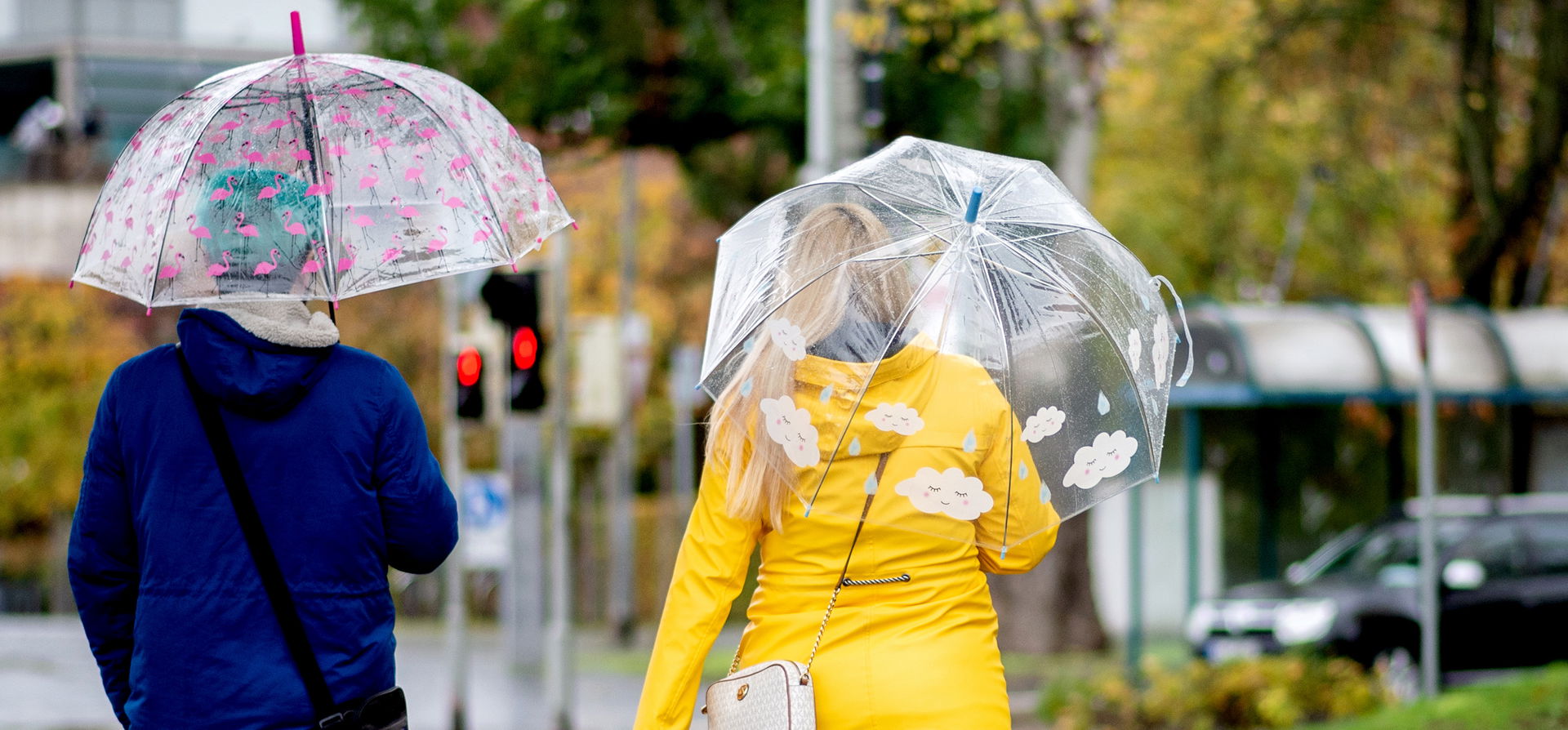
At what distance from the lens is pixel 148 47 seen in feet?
123

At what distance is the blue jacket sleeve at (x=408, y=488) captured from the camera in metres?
3.25

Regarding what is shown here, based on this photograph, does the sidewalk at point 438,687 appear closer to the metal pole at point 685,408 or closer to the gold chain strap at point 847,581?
the metal pole at point 685,408

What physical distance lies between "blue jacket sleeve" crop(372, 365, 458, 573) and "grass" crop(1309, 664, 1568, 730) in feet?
21.3

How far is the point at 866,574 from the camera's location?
3322 millimetres

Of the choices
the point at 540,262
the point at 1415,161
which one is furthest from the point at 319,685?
the point at 1415,161

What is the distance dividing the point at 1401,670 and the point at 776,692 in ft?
36.7

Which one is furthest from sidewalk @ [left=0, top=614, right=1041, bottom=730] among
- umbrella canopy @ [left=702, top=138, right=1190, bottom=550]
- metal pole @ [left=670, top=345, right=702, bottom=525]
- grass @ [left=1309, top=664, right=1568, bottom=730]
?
umbrella canopy @ [left=702, top=138, right=1190, bottom=550]

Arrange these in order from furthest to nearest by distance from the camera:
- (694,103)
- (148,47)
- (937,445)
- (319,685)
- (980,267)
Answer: (148,47)
(694,103)
(980,267)
(937,445)
(319,685)

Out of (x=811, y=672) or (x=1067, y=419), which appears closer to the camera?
(x=811, y=672)

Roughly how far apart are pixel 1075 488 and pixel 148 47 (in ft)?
123

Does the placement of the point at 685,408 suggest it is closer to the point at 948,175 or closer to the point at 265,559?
the point at 948,175

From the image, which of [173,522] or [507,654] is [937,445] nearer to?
[173,522]

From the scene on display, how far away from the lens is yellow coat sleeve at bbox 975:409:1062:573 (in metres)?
3.43

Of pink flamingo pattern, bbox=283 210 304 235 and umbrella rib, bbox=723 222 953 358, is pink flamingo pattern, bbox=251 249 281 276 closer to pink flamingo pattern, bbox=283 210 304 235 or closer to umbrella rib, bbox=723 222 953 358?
pink flamingo pattern, bbox=283 210 304 235
